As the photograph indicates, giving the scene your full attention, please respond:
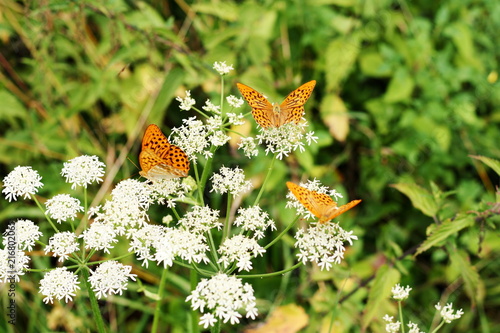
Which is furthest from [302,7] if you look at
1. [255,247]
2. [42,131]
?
[255,247]

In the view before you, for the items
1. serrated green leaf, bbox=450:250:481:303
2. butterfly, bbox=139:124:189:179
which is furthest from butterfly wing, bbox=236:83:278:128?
serrated green leaf, bbox=450:250:481:303

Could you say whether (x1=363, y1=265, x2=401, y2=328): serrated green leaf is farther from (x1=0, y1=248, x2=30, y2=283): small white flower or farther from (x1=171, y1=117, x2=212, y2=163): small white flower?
(x1=0, y1=248, x2=30, y2=283): small white flower

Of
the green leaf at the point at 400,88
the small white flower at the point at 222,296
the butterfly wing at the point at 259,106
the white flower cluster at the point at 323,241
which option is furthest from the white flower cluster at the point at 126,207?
the green leaf at the point at 400,88

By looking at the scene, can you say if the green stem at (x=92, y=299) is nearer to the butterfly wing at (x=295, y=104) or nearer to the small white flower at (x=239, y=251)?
the small white flower at (x=239, y=251)

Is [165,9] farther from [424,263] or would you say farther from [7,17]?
[424,263]

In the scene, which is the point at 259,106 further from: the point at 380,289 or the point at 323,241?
the point at 380,289

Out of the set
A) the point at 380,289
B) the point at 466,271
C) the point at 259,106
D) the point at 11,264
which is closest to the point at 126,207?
the point at 11,264
